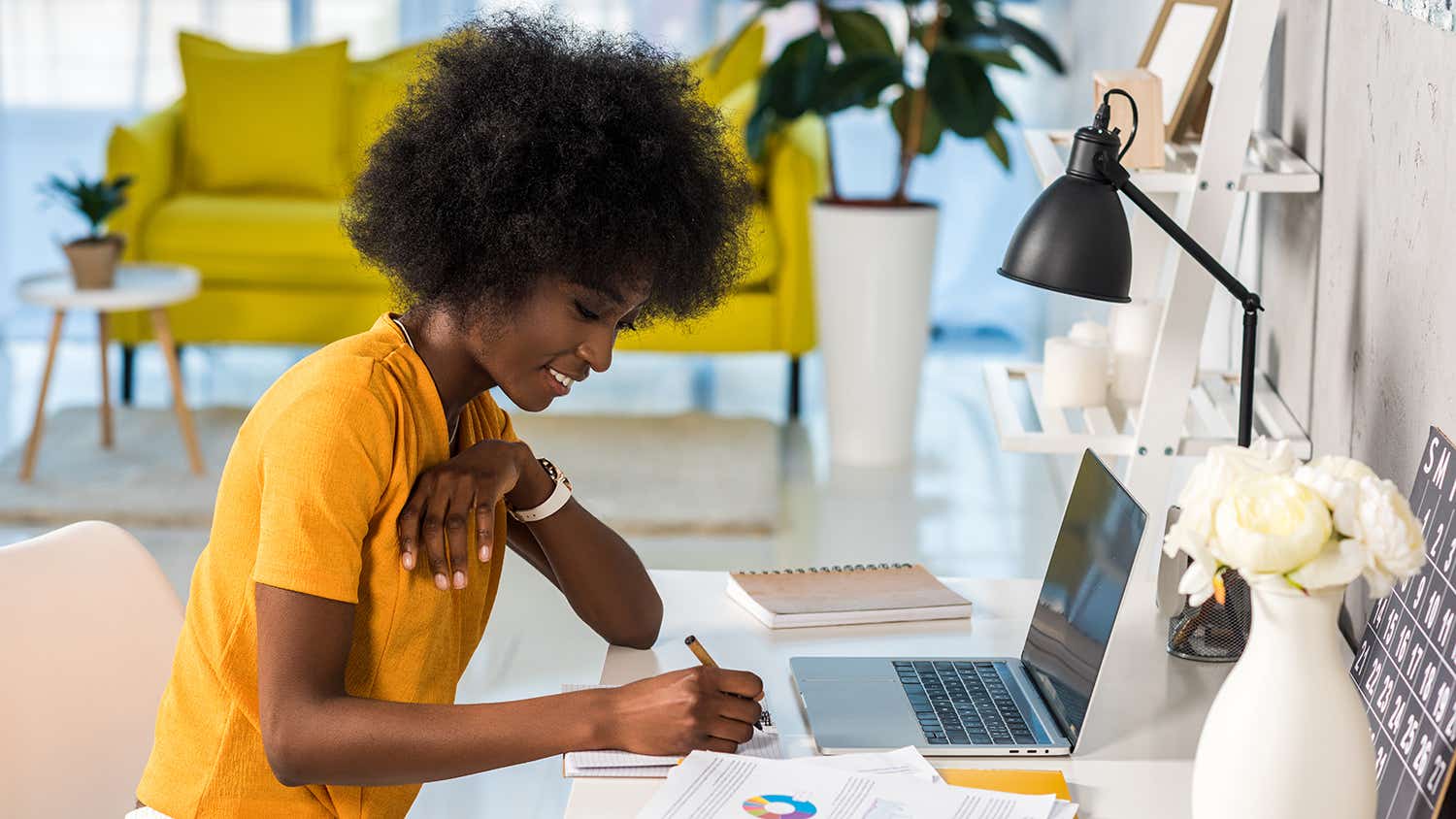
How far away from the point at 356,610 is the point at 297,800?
166 millimetres

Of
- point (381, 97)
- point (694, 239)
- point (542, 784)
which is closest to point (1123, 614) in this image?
point (694, 239)

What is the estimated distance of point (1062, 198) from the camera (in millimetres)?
1323

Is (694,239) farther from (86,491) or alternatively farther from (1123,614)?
(86,491)

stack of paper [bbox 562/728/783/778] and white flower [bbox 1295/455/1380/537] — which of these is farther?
stack of paper [bbox 562/728/783/778]

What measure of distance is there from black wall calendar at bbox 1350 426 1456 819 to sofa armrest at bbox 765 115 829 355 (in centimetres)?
305

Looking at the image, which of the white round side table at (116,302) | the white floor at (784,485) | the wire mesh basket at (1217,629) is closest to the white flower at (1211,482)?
the wire mesh basket at (1217,629)

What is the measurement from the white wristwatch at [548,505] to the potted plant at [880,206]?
2.36m

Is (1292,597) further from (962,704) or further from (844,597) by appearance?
(844,597)

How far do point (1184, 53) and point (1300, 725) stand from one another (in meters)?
1.24

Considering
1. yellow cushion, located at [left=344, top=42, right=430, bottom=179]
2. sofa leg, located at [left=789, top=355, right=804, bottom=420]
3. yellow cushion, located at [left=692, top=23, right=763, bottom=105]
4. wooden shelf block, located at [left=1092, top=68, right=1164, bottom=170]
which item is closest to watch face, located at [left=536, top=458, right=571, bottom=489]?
wooden shelf block, located at [left=1092, top=68, right=1164, bottom=170]

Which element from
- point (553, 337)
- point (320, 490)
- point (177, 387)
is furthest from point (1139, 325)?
point (177, 387)

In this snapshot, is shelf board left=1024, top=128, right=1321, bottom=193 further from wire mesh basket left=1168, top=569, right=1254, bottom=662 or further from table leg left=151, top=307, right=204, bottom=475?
table leg left=151, top=307, right=204, bottom=475

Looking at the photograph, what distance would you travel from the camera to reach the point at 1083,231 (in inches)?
51.6

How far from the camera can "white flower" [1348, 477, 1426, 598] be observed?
35.5 inches
